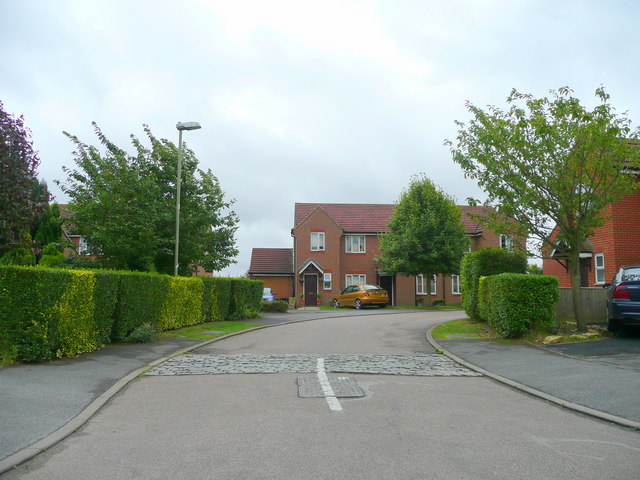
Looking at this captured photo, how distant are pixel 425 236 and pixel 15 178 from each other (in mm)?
28126

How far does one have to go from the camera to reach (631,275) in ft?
46.1

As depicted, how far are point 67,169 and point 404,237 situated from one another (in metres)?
23.6

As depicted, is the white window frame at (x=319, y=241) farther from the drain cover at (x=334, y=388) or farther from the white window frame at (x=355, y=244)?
the drain cover at (x=334, y=388)

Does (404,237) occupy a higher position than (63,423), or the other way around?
(404,237)

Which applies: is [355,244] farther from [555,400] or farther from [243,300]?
[555,400]

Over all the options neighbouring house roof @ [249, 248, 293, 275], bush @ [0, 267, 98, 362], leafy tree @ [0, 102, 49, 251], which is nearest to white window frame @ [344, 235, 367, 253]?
neighbouring house roof @ [249, 248, 293, 275]

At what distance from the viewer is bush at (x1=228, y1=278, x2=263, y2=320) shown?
2527cm

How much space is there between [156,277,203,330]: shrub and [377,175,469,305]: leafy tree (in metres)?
21.4

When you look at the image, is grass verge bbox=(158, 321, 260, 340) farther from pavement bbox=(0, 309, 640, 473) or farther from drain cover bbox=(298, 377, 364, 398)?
drain cover bbox=(298, 377, 364, 398)

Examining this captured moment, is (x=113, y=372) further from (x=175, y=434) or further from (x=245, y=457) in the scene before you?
(x=245, y=457)

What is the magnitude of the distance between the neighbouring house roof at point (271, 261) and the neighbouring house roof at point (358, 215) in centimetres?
383

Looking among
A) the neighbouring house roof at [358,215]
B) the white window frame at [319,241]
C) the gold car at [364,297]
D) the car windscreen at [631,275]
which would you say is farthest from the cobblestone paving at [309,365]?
the neighbouring house roof at [358,215]

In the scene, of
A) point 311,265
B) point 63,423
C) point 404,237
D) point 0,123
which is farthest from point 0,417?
point 311,265

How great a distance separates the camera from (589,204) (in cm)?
1565
